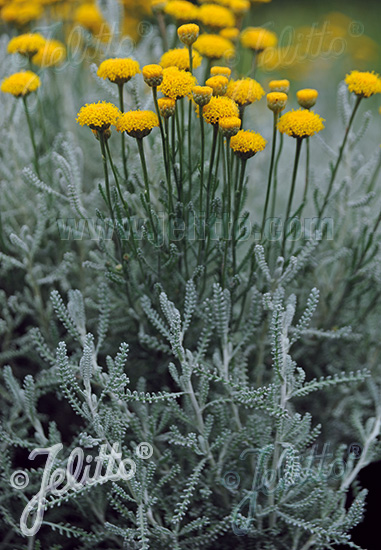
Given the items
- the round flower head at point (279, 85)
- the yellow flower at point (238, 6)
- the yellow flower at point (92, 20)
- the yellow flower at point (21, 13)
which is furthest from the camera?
the yellow flower at point (92, 20)

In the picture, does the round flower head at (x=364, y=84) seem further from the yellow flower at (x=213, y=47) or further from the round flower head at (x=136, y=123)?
the round flower head at (x=136, y=123)

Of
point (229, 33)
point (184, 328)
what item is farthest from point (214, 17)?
point (184, 328)

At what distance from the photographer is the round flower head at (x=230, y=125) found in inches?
30.3

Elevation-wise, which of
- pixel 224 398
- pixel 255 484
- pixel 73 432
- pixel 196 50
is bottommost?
pixel 73 432

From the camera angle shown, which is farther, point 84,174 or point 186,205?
point 84,174

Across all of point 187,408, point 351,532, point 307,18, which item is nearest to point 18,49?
point 187,408

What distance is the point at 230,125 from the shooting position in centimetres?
77

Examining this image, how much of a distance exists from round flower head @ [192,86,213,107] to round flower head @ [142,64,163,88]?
6cm

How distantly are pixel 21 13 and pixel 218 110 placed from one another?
768 mm

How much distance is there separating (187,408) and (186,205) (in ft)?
1.12

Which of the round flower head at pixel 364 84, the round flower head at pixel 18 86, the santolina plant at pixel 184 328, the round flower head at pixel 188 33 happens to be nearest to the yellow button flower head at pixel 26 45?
the santolina plant at pixel 184 328

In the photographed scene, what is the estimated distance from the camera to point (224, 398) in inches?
36.3

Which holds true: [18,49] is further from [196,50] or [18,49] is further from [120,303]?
[120,303]

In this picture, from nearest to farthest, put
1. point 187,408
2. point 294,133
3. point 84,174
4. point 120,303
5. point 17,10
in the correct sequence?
1. point 294,133
2. point 187,408
3. point 120,303
4. point 17,10
5. point 84,174
